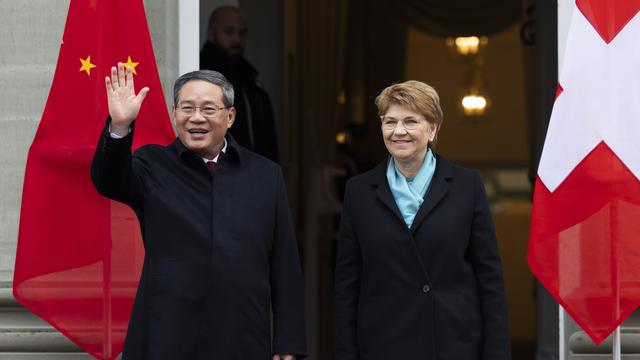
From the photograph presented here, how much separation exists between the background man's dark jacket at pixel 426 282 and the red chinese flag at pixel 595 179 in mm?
516

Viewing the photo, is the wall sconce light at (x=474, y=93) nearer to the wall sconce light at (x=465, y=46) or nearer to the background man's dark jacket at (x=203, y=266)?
the wall sconce light at (x=465, y=46)

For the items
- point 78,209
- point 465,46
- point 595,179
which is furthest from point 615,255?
point 465,46

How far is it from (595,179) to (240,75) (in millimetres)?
2252

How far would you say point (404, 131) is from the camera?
11.5 feet

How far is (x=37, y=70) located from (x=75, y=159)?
33.4 inches

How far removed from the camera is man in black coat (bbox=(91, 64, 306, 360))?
3.40 meters

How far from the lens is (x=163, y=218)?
3434mm

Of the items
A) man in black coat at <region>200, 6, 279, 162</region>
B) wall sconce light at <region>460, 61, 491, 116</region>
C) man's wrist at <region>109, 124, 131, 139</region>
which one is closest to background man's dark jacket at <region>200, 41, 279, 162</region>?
man in black coat at <region>200, 6, 279, 162</region>

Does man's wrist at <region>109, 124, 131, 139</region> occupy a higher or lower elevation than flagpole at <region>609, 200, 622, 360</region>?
higher

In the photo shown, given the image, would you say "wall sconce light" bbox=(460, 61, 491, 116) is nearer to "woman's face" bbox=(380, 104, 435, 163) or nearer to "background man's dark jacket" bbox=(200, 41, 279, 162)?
"background man's dark jacket" bbox=(200, 41, 279, 162)

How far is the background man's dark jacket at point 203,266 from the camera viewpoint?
11.2ft

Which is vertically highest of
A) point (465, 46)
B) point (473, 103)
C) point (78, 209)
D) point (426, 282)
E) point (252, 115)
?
point (465, 46)

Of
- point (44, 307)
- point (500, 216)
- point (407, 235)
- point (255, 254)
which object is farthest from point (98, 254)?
point (500, 216)

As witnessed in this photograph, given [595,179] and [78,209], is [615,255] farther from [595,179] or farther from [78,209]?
[78,209]
